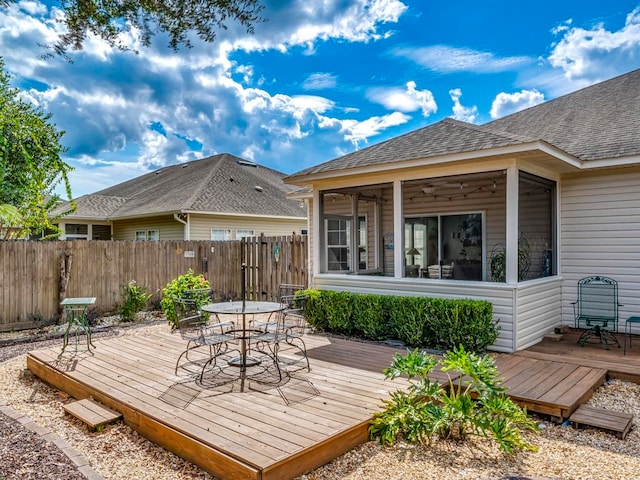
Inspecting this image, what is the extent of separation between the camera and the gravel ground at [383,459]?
9.84 ft

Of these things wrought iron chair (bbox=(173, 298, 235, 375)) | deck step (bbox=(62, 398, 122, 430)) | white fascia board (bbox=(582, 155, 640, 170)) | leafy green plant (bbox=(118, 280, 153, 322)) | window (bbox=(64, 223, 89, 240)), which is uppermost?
white fascia board (bbox=(582, 155, 640, 170))

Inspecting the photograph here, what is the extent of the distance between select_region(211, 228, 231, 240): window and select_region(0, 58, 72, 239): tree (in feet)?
14.8

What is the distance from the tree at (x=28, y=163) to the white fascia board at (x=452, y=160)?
6.10 meters

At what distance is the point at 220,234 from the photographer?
14.3 meters

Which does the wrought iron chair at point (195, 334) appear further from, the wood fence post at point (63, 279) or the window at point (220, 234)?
the window at point (220, 234)

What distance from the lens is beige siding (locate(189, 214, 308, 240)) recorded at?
13617 millimetres

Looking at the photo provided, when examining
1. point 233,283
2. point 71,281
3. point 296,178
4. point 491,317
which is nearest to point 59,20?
point 296,178

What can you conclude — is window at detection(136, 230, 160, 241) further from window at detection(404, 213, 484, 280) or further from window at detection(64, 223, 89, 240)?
window at detection(404, 213, 484, 280)

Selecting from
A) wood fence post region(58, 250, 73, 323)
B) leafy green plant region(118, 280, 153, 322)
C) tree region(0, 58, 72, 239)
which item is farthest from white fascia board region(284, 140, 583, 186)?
tree region(0, 58, 72, 239)

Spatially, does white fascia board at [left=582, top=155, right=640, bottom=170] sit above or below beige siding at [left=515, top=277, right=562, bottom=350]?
above

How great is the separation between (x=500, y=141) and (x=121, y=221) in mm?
14441

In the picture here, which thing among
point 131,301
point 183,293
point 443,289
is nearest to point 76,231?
point 131,301

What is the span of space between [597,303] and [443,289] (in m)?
2.67

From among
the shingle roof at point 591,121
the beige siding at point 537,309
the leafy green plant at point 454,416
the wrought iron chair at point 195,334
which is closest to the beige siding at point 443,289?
the beige siding at point 537,309
